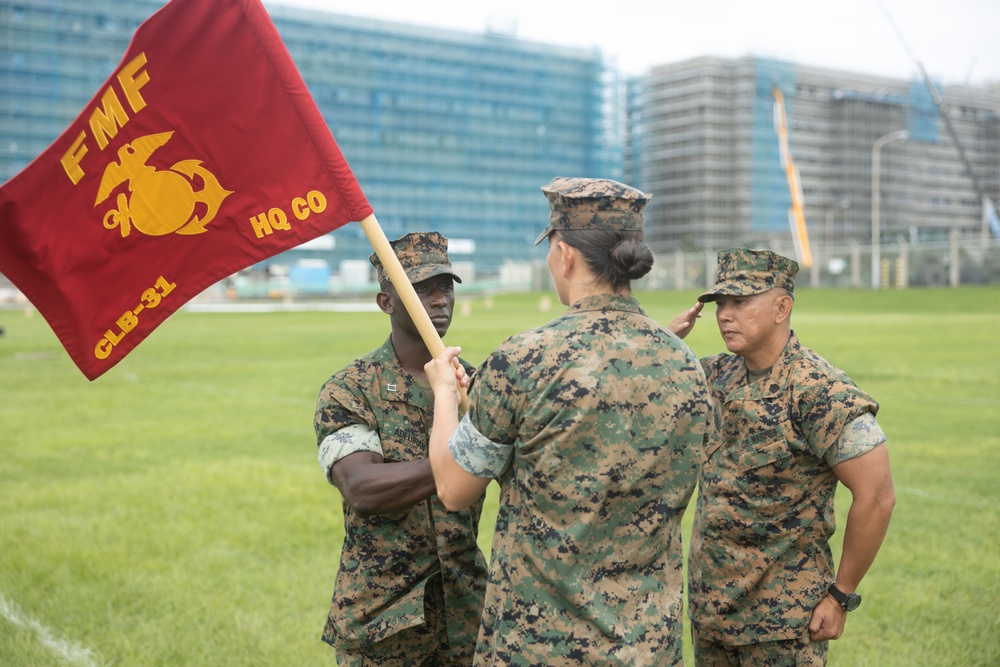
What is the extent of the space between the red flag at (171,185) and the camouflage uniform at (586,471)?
106 cm

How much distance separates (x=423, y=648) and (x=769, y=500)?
134cm

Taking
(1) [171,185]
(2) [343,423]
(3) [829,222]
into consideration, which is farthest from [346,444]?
(3) [829,222]

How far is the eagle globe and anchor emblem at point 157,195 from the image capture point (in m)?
3.57

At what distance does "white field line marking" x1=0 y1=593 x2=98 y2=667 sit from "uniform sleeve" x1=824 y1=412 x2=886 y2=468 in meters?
4.13

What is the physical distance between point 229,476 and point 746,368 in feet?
24.3

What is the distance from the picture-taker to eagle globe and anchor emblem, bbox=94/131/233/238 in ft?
11.7

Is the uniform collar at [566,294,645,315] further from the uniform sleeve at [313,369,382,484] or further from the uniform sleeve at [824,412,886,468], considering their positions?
the uniform sleeve at [824,412,886,468]

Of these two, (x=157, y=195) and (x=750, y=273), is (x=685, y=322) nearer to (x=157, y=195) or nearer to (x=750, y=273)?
(x=750, y=273)

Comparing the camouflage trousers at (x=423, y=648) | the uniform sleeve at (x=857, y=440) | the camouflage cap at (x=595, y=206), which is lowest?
the camouflage trousers at (x=423, y=648)

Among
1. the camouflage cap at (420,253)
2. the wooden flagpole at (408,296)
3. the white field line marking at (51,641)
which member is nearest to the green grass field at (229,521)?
the white field line marking at (51,641)

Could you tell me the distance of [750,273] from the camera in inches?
147

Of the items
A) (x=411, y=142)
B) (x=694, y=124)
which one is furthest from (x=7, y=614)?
(x=694, y=124)

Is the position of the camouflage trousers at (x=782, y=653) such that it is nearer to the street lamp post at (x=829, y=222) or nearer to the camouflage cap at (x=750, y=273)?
the camouflage cap at (x=750, y=273)

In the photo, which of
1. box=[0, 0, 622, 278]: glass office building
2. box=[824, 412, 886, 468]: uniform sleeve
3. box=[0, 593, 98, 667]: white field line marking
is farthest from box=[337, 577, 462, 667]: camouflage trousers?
box=[0, 0, 622, 278]: glass office building
